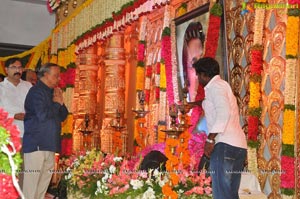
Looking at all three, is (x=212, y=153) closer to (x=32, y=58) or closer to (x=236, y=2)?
(x=236, y=2)

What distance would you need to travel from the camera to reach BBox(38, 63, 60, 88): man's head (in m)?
6.00

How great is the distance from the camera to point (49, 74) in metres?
6.02

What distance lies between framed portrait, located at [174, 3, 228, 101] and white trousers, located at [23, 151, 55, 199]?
2672 millimetres

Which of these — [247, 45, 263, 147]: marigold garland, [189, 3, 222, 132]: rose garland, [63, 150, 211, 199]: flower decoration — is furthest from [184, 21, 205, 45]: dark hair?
[63, 150, 211, 199]: flower decoration

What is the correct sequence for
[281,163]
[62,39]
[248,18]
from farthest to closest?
[62,39]
[248,18]
[281,163]

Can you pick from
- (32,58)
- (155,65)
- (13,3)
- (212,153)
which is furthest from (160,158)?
(13,3)

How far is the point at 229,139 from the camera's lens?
4.77 meters

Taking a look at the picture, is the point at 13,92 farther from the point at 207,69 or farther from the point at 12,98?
the point at 207,69

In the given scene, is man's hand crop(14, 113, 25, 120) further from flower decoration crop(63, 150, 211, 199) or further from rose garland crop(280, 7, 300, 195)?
rose garland crop(280, 7, 300, 195)

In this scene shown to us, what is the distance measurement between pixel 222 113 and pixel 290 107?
129 centimetres

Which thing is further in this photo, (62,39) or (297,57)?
(62,39)

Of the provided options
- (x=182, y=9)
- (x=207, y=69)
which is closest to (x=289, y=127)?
(x=207, y=69)

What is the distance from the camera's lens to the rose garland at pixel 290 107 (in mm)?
5637

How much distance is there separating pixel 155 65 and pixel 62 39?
322 cm
